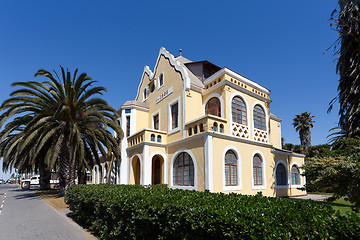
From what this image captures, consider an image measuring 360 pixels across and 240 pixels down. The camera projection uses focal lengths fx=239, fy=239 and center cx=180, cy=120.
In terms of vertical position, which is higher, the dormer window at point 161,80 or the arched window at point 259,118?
the dormer window at point 161,80

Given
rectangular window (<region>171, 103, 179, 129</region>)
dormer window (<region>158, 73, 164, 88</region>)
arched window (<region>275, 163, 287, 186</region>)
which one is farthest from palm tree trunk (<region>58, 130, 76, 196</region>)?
arched window (<region>275, 163, 287, 186</region>)

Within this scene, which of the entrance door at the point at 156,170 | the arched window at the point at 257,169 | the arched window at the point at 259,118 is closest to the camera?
the arched window at the point at 257,169

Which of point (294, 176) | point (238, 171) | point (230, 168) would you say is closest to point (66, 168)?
point (230, 168)

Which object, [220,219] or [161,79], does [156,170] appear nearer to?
[161,79]

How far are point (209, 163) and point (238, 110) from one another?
4792mm

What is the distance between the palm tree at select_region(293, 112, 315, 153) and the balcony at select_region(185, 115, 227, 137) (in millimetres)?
29127

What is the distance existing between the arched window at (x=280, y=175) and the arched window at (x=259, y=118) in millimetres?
3531

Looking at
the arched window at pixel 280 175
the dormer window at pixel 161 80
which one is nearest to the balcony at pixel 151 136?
the dormer window at pixel 161 80

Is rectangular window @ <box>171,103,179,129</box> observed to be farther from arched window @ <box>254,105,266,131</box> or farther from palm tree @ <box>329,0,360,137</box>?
palm tree @ <box>329,0,360,137</box>

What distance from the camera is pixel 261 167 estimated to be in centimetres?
1695

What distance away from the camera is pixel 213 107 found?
56.1ft

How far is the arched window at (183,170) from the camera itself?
15.2m

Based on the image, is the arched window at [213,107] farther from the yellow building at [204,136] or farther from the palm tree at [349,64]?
the palm tree at [349,64]

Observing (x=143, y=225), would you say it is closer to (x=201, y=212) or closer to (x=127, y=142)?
(x=201, y=212)
